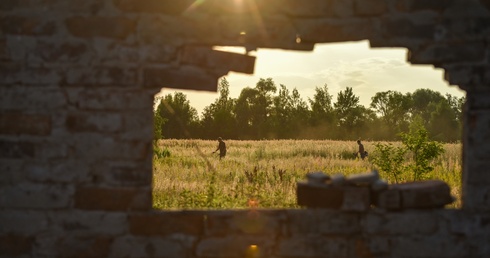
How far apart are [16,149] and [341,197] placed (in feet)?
8.32

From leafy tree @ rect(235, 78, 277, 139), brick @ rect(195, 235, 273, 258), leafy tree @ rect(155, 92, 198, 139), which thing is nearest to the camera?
brick @ rect(195, 235, 273, 258)

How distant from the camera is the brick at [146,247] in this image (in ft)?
12.9

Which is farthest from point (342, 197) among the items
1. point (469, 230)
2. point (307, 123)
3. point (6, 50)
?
point (307, 123)

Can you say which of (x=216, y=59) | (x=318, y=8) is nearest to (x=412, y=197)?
(x=318, y=8)

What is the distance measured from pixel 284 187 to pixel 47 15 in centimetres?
663

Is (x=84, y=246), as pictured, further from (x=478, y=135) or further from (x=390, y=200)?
(x=478, y=135)

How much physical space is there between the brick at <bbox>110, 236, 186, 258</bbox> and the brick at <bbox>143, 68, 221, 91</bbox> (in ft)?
3.86

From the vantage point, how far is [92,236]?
394 cm

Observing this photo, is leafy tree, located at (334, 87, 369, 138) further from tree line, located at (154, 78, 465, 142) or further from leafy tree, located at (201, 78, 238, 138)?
leafy tree, located at (201, 78, 238, 138)

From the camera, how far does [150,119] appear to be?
155 inches

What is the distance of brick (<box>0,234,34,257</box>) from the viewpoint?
13.1 ft

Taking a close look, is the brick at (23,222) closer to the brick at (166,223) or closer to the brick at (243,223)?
the brick at (166,223)

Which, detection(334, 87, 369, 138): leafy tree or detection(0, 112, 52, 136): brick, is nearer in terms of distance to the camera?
detection(0, 112, 52, 136): brick

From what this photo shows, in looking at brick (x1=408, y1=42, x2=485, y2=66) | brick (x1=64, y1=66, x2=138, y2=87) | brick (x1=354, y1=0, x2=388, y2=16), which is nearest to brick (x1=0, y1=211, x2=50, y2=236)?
brick (x1=64, y1=66, x2=138, y2=87)
